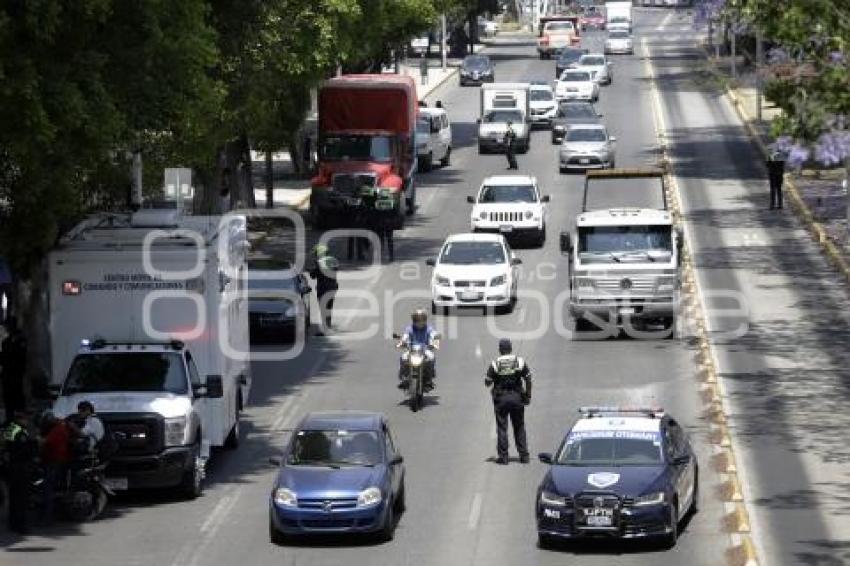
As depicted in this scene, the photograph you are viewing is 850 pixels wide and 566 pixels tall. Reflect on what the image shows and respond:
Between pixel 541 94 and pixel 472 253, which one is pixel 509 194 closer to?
pixel 472 253

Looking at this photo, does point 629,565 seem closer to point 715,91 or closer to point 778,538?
point 778,538

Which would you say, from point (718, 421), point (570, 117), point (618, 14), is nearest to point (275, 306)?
point (718, 421)

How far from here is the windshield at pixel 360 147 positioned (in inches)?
2331

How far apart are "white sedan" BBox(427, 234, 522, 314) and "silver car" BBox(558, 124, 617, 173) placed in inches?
1006

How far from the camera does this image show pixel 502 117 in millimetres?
79188

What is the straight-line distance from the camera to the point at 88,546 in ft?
87.7

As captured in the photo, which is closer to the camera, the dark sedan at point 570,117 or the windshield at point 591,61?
the dark sedan at point 570,117

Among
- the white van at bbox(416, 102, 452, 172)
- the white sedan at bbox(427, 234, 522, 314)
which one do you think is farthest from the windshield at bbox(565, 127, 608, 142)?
the white sedan at bbox(427, 234, 522, 314)

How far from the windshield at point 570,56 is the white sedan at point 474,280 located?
65.2 metres

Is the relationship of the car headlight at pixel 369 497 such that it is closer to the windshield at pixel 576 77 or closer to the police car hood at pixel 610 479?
the police car hood at pixel 610 479

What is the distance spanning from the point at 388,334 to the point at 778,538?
18.7 m

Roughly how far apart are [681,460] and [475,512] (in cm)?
310

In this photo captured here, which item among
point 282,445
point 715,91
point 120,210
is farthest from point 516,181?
point 715,91

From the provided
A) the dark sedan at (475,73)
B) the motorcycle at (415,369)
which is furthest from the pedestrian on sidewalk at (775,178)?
the dark sedan at (475,73)
